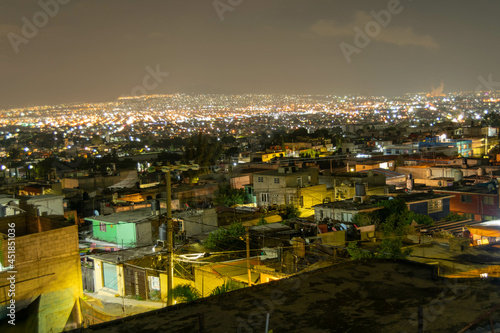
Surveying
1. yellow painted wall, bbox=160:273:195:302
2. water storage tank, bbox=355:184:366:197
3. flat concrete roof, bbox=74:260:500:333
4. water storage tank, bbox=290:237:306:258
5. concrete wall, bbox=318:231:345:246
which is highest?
flat concrete roof, bbox=74:260:500:333

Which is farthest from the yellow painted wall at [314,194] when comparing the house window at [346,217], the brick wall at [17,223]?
the brick wall at [17,223]

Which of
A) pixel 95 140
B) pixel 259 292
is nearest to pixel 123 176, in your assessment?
pixel 259 292

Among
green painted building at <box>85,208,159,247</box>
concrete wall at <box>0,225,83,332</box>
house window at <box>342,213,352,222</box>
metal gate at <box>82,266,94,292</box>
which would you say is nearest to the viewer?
concrete wall at <box>0,225,83,332</box>

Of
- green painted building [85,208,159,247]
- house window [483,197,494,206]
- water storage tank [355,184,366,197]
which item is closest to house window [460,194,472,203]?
house window [483,197,494,206]

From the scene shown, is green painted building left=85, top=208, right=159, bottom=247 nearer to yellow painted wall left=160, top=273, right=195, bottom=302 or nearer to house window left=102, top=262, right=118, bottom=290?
house window left=102, top=262, right=118, bottom=290

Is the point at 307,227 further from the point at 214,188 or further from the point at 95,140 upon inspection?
the point at 95,140

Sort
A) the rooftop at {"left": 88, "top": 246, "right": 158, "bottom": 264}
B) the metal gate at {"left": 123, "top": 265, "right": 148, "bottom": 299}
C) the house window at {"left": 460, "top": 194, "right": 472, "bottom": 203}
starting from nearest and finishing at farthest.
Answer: the metal gate at {"left": 123, "top": 265, "right": 148, "bottom": 299}, the rooftop at {"left": 88, "top": 246, "right": 158, "bottom": 264}, the house window at {"left": 460, "top": 194, "right": 472, "bottom": 203}
